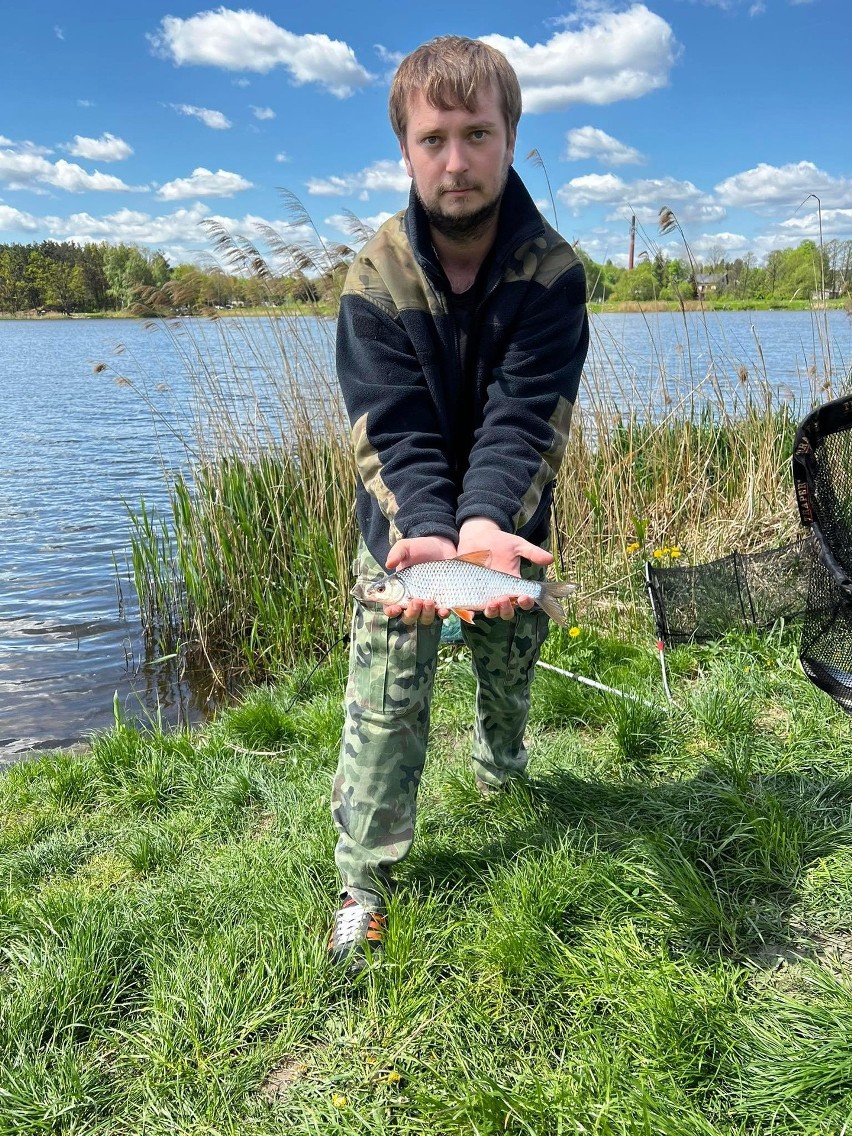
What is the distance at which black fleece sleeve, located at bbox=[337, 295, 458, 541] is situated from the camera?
2447 mm

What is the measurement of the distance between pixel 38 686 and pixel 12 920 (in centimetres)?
375

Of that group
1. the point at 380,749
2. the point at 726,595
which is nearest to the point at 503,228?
the point at 380,749

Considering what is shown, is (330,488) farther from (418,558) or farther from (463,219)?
(418,558)

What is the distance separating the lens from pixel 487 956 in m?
2.27

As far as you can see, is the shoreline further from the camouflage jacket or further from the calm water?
the camouflage jacket

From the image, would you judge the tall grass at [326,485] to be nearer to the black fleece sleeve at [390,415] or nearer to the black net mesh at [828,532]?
the black net mesh at [828,532]

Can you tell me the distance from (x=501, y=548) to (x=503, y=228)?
1079 mm

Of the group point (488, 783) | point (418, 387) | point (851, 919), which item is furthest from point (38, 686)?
point (851, 919)

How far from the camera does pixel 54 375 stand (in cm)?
2489

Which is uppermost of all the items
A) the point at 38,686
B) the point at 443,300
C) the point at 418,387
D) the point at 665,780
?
the point at 443,300

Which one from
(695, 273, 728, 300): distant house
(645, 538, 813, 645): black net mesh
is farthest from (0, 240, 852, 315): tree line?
(645, 538, 813, 645): black net mesh

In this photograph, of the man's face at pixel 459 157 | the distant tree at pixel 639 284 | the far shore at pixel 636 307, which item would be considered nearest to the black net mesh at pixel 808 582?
the man's face at pixel 459 157

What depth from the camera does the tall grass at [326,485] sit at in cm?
564

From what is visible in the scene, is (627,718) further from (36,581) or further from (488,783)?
(36,581)
